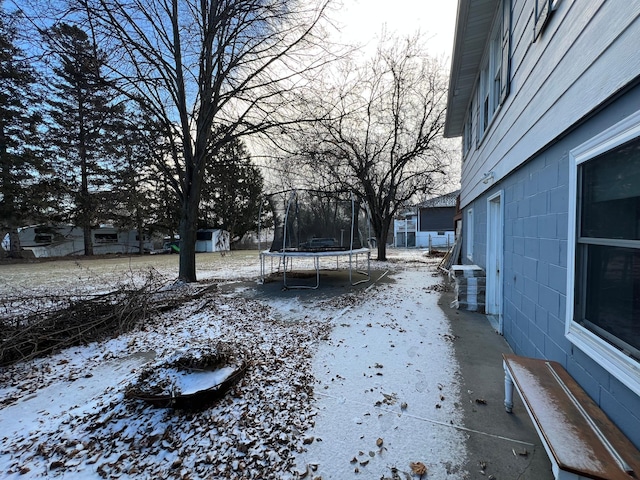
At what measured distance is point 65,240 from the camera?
22.4 meters

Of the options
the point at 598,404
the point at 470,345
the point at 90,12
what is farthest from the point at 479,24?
the point at 90,12

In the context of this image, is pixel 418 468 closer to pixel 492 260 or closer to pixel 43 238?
pixel 492 260

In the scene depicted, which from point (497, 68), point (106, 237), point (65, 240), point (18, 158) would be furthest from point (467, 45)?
point (106, 237)

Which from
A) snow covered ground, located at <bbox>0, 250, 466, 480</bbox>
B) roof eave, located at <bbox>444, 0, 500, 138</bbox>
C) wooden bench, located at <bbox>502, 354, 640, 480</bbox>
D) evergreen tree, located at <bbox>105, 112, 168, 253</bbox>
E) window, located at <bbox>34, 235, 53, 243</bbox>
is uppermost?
roof eave, located at <bbox>444, 0, 500, 138</bbox>

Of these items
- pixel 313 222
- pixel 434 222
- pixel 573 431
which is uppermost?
pixel 434 222

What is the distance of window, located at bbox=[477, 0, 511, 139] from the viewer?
3.95 m

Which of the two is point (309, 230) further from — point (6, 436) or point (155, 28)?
point (6, 436)

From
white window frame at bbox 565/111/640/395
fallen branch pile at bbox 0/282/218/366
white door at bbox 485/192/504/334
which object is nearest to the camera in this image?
white window frame at bbox 565/111/640/395

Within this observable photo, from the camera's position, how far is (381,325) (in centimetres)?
443

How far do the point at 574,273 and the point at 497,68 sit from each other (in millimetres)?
4152

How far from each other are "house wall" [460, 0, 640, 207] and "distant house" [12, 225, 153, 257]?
2096cm

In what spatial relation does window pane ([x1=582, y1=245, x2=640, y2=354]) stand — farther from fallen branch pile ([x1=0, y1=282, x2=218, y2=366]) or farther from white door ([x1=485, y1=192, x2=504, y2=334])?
fallen branch pile ([x1=0, y1=282, x2=218, y2=366])

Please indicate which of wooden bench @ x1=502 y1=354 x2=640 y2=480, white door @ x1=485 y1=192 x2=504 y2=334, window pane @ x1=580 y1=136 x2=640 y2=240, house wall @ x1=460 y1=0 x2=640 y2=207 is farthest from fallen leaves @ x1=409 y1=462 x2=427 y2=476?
white door @ x1=485 y1=192 x2=504 y2=334

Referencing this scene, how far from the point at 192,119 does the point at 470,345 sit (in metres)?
8.48
